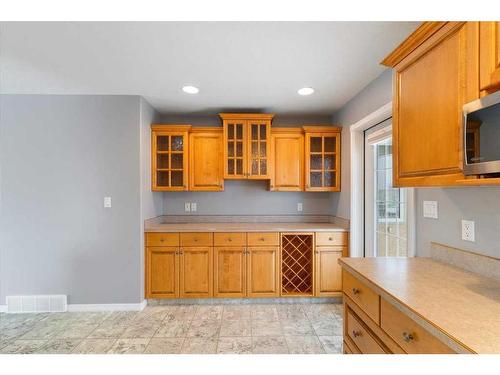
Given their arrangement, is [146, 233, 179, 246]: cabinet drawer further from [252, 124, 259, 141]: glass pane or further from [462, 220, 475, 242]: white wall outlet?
[462, 220, 475, 242]: white wall outlet

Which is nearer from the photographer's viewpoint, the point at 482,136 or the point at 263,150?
the point at 482,136

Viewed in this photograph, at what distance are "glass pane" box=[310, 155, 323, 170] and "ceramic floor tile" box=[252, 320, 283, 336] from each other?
186cm

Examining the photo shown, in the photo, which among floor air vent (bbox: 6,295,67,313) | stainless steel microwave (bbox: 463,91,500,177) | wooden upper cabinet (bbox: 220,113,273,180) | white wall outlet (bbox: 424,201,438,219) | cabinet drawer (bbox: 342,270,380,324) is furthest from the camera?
wooden upper cabinet (bbox: 220,113,273,180)

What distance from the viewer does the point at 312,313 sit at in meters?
2.90

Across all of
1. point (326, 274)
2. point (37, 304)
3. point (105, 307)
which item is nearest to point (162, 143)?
point (105, 307)

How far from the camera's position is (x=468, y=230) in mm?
1489

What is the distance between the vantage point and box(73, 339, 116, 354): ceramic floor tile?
2.23 metres

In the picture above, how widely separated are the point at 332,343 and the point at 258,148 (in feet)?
7.12

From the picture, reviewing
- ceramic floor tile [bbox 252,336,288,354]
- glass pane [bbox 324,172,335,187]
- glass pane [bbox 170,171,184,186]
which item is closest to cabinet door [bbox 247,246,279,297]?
ceramic floor tile [bbox 252,336,288,354]

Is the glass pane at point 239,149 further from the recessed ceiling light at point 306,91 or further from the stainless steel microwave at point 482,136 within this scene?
the stainless steel microwave at point 482,136

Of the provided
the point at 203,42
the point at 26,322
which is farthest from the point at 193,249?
the point at 203,42

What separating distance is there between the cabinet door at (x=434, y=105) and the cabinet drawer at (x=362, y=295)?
24.1 inches

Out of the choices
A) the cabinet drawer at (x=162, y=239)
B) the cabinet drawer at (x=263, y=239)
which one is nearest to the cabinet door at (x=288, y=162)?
the cabinet drawer at (x=263, y=239)

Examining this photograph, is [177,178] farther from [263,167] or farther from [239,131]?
[263,167]
